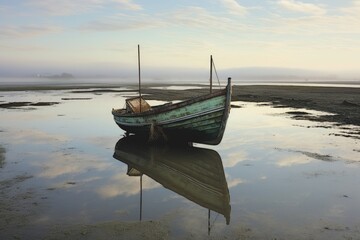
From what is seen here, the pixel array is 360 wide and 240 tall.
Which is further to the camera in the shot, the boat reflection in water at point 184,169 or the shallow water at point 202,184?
the boat reflection in water at point 184,169

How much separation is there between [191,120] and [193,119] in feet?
0.33

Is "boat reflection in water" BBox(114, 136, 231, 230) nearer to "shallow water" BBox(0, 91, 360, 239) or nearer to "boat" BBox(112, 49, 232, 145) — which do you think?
"shallow water" BBox(0, 91, 360, 239)

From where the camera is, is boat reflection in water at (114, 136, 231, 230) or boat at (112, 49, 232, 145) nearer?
boat reflection in water at (114, 136, 231, 230)

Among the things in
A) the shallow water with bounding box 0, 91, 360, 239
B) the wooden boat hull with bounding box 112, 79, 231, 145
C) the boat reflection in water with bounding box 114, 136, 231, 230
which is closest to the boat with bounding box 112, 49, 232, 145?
the wooden boat hull with bounding box 112, 79, 231, 145

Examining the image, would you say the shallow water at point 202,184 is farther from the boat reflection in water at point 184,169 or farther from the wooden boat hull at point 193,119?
the wooden boat hull at point 193,119

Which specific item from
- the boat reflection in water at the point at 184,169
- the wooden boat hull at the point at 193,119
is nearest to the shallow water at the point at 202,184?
the boat reflection in water at the point at 184,169

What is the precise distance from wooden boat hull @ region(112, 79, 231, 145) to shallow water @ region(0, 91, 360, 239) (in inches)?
32.6

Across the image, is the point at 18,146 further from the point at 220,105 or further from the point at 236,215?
the point at 236,215

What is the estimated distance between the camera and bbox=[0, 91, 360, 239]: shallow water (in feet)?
23.6

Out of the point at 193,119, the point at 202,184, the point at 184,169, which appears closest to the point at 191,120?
the point at 193,119

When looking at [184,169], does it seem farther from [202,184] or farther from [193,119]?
[193,119]

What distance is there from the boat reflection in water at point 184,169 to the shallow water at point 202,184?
0.56 feet

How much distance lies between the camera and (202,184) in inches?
403

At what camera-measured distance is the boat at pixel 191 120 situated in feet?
46.1
